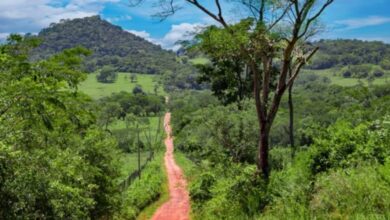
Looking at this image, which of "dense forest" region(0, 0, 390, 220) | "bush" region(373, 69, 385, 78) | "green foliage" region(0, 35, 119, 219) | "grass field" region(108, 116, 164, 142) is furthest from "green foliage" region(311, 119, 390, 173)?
"bush" region(373, 69, 385, 78)

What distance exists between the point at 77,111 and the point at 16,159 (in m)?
4.50

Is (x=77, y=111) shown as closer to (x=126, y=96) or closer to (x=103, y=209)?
(x=103, y=209)

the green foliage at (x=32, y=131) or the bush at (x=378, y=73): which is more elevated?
the bush at (x=378, y=73)

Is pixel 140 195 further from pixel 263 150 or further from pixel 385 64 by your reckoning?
pixel 385 64

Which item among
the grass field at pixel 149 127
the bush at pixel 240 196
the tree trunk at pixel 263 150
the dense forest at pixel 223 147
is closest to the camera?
the dense forest at pixel 223 147

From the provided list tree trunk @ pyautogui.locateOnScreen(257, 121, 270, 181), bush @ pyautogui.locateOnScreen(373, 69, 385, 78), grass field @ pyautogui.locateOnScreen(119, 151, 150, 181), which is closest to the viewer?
tree trunk @ pyautogui.locateOnScreen(257, 121, 270, 181)

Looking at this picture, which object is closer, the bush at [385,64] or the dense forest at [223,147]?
the dense forest at [223,147]

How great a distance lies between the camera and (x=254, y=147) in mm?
24781

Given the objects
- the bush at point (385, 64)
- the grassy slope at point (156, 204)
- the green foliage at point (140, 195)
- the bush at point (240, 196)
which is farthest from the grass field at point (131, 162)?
the bush at point (385, 64)

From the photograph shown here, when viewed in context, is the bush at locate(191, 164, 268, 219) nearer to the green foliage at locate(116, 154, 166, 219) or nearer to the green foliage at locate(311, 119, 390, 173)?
the green foliage at locate(311, 119, 390, 173)

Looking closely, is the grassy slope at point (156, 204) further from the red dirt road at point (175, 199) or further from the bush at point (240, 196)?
the bush at point (240, 196)

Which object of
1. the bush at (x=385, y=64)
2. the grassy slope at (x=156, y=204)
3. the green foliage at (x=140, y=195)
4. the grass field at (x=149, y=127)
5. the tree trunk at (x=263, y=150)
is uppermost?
the bush at (x=385, y=64)

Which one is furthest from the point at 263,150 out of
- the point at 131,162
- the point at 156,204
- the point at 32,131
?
the point at 131,162

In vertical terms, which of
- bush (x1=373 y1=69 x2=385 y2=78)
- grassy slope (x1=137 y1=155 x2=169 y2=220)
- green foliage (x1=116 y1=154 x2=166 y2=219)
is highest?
bush (x1=373 y1=69 x2=385 y2=78)
